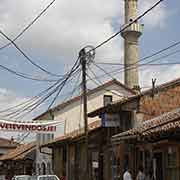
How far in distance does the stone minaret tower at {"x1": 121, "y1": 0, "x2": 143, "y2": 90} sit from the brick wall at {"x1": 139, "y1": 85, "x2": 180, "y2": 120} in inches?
1212

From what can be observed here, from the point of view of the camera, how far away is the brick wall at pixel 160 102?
2553 centimetres

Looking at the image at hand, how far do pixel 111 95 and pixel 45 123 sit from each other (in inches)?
499

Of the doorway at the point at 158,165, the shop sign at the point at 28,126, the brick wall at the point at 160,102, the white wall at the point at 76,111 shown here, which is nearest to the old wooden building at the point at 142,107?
the brick wall at the point at 160,102

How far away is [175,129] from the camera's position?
15750 mm

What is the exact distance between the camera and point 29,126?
31.9 meters

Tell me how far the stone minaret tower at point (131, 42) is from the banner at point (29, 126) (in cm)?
2534

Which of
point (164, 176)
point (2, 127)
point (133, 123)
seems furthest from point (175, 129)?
point (2, 127)

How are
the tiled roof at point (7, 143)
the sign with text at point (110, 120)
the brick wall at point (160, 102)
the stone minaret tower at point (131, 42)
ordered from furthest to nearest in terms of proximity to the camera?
1. the tiled roof at point (7, 143)
2. the stone minaret tower at point (131, 42)
3. the sign with text at point (110, 120)
4. the brick wall at point (160, 102)

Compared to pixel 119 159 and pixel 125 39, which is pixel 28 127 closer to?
pixel 119 159

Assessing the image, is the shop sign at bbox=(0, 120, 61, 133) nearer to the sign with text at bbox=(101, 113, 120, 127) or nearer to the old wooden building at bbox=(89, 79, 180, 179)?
the sign with text at bbox=(101, 113, 120, 127)

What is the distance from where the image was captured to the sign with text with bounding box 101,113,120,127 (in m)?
27.1

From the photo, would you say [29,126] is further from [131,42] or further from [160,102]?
[131,42]

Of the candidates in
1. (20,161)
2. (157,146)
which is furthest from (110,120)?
(20,161)

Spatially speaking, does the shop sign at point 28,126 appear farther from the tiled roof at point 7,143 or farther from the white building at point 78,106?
the tiled roof at point 7,143
